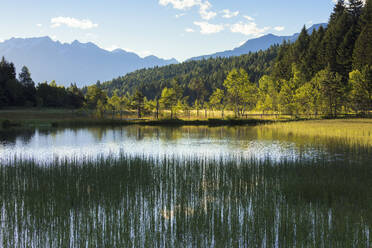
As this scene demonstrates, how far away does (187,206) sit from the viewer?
1419 cm

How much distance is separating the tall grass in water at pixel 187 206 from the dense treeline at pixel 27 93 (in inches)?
4236

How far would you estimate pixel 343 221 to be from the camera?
11.6 m

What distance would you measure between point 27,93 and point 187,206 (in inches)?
5065

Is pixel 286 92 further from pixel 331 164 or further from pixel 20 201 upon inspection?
pixel 20 201

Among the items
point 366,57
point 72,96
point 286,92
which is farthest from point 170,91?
point 366,57

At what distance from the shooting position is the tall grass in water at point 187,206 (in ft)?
35.6

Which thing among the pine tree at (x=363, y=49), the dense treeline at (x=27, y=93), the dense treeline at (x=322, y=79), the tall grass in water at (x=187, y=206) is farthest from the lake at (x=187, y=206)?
the dense treeline at (x=27, y=93)

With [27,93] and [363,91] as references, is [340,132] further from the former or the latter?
[27,93]

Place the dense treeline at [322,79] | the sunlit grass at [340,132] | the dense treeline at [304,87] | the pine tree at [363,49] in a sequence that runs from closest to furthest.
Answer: the sunlit grass at [340,132], the dense treeline at [322,79], the dense treeline at [304,87], the pine tree at [363,49]

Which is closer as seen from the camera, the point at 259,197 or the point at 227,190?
the point at 259,197

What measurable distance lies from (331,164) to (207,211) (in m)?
13.7

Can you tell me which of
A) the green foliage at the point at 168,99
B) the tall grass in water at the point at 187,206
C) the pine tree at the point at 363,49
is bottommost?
the tall grass in water at the point at 187,206

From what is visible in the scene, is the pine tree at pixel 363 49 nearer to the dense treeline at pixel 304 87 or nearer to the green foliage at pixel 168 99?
the dense treeline at pixel 304 87

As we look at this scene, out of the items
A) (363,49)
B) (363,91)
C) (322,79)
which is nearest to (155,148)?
(322,79)
